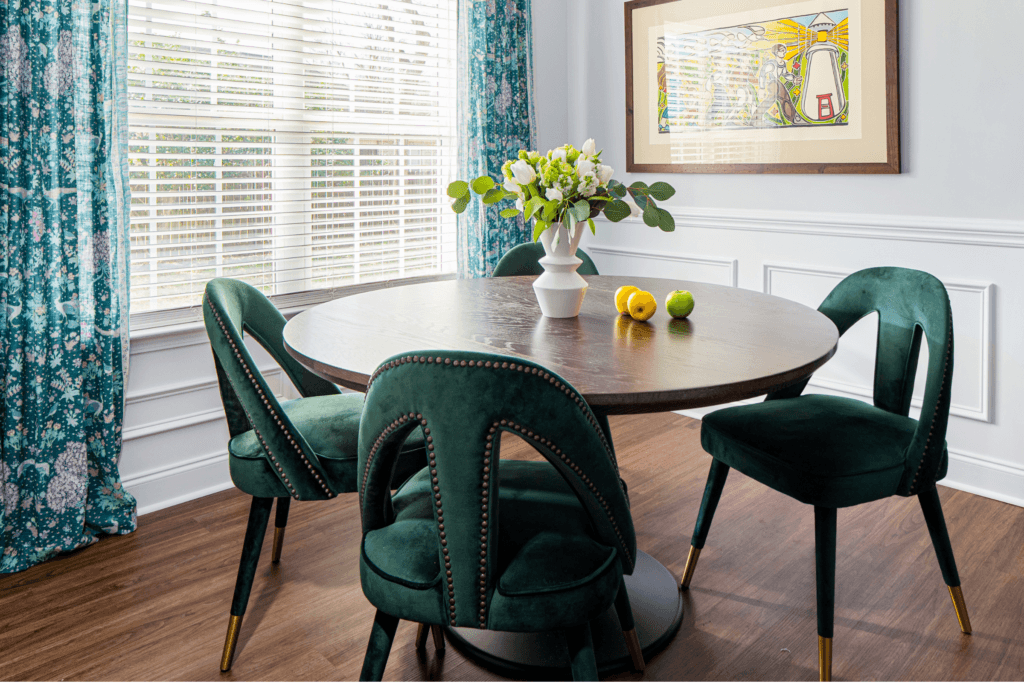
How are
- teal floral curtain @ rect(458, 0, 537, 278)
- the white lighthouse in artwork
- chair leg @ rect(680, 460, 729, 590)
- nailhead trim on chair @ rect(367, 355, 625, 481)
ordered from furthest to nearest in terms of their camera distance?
teal floral curtain @ rect(458, 0, 537, 278) < the white lighthouse in artwork < chair leg @ rect(680, 460, 729, 590) < nailhead trim on chair @ rect(367, 355, 625, 481)

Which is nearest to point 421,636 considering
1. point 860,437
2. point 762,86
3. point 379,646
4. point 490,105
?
point 379,646

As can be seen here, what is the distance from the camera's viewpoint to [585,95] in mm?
4180

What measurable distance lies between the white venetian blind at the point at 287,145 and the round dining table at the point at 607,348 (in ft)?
3.09

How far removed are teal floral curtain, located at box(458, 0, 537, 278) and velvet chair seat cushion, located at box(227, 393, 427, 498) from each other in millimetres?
1851

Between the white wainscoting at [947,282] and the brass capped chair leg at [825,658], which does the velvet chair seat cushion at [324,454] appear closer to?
the brass capped chair leg at [825,658]

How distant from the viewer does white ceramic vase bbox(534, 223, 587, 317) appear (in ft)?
6.82

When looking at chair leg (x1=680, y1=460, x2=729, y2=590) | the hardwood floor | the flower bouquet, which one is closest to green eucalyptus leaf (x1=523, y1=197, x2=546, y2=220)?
the flower bouquet

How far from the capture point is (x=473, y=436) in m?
1.21

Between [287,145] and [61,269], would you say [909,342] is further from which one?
[61,269]

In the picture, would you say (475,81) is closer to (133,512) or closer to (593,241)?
(593,241)

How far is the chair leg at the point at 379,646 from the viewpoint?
1.41 meters

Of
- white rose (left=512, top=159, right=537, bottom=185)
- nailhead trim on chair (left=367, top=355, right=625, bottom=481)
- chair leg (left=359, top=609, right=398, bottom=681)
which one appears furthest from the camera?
white rose (left=512, top=159, right=537, bottom=185)

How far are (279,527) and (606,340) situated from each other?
49.2 inches

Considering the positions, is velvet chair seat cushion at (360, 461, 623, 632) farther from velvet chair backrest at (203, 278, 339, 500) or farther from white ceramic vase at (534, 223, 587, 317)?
white ceramic vase at (534, 223, 587, 317)
